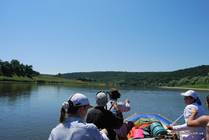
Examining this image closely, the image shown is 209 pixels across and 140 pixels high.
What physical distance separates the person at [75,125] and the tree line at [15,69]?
112820 mm

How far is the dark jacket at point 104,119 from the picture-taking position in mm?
5551

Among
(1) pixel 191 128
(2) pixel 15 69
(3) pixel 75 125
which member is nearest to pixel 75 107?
(3) pixel 75 125

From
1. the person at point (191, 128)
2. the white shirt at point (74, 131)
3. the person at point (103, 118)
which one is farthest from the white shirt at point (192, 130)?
Answer: the white shirt at point (74, 131)

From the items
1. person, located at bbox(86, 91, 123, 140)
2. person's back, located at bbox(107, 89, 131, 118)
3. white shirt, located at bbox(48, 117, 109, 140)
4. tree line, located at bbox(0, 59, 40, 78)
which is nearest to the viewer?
white shirt, located at bbox(48, 117, 109, 140)

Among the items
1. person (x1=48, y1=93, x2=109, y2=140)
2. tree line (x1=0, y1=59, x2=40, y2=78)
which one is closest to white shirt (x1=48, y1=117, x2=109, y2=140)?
person (x1=48, y1=93, x2=109, y2=140)

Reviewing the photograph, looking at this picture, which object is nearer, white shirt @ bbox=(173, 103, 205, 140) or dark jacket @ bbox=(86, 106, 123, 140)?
dark jacket @ bbox=(86, 106, 123, 140)

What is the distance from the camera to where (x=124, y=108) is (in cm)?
744

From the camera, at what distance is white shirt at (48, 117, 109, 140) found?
3.59 metres

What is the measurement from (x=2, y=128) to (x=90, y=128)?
1486 centimetres

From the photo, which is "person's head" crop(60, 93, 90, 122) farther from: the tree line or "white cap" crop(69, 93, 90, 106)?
the tree line

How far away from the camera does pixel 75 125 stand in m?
3.63

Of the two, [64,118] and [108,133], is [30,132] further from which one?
[64,118]

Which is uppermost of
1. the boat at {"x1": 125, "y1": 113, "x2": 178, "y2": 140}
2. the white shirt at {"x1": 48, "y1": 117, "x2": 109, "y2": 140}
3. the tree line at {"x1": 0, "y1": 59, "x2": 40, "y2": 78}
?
the tree line at {"x1": 0, "y1": 59, "x2": 40, "y2": 78}

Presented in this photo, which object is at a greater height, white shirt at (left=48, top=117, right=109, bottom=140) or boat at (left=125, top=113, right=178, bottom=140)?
white shirt at (left=48, top=117, right=109, bottom=140)
